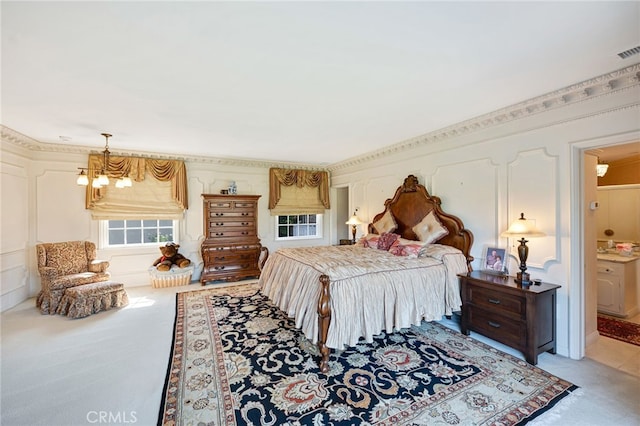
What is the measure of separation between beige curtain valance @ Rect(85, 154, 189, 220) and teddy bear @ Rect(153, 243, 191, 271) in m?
0.65

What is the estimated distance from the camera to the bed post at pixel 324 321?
247 cm

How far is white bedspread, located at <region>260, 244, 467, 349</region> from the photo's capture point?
2.65 meters

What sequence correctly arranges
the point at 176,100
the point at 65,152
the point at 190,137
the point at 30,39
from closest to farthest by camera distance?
the point at 30,39 → the point at 176,100 → the point at 190,137 → the point at 65,152

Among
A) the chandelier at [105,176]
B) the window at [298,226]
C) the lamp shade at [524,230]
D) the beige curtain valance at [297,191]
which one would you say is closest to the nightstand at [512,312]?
the lamp shade at [524,230]

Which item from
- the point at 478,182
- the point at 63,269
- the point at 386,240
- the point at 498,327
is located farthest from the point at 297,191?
the point at 498,327

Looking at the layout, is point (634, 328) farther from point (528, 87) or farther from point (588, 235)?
point (528, 87)

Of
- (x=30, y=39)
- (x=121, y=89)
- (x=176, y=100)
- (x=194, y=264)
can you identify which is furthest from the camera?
(x=194, y=264)

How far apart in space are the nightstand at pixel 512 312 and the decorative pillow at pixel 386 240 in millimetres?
1228

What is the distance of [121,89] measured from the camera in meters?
2.56

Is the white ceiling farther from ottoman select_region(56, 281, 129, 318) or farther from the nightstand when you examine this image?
ottoman select_region(56, 281, 129, 318)

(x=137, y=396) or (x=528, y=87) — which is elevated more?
(x=528, y=87)

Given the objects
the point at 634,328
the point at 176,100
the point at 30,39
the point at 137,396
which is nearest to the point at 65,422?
the point at 137,396

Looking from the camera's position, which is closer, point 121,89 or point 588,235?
point 121,89

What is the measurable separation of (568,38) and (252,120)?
3.10 meters
